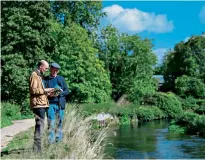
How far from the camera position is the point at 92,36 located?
133 ft

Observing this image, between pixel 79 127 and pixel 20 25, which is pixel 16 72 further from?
pixel 79 127

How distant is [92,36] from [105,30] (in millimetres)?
2264

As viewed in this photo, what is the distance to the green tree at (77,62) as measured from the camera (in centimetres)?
3300

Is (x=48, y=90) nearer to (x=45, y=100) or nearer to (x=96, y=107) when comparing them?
(x=45, y=100)

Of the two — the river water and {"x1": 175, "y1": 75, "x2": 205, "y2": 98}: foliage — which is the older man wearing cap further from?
{"x1": 175, "y1": 75, "x2": 205, "y2": 98}: foliage

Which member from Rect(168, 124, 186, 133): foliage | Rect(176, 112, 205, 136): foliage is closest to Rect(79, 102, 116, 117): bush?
Rect(168, 124, 186, 133): foliage

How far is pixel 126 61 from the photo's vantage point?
42.3 metres

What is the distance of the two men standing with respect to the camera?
7.16 metres

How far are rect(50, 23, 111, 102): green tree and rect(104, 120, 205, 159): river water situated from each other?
8906mm

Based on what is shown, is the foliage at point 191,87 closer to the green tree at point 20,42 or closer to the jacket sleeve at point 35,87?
the green tree at point 20,42

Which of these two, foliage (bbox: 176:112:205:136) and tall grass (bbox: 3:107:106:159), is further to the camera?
foliage (bbox: 176:112:205:136)

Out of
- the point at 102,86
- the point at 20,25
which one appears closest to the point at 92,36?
the point at 102,86

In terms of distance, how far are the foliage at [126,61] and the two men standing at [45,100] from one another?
3376cm

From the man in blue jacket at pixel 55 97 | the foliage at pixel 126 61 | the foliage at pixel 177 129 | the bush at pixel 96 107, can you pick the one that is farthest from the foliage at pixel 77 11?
the man in blue jacket at pixel 55 97
